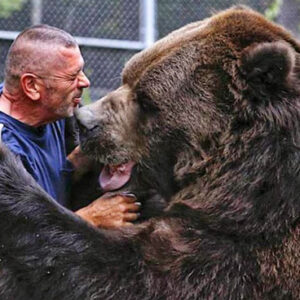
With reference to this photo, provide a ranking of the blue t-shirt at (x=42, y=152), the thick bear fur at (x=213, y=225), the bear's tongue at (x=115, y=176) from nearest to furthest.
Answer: the thick bear fur at (x=213, y=225)
the bear's tongue at (x=115, y=176)
the blue t-shirt at (x=42, y=152)

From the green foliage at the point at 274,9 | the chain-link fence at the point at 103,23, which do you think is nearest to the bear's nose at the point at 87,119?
the chain-link fence at the point at 103,23

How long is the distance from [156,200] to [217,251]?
2.42 ft

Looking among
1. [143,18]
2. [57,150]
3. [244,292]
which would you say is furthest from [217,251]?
[143,18]

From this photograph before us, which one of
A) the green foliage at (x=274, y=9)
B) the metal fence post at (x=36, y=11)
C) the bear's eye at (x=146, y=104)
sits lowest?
the green foliage at (x=274, y=9)

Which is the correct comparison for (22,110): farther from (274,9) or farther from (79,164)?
(274,9)

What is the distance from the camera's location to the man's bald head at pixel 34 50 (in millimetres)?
5426

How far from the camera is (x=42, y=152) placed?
5285 millimetres

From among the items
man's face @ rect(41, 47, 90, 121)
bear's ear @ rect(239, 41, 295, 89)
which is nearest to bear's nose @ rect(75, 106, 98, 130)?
man's face @ rect(41, 47, 90, 121)

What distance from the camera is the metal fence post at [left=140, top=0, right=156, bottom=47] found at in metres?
10.4

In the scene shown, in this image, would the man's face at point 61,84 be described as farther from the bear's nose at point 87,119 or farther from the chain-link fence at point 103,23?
the chain-link fence at point 103,23

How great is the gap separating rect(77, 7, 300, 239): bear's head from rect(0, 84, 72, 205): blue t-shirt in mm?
410

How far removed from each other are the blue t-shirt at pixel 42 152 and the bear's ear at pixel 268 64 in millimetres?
1294

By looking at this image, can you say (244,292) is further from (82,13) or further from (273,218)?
(82,13)

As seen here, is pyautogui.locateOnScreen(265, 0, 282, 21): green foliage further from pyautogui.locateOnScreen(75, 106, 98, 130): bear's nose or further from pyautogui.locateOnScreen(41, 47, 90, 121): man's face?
pyautogui.locateOnScreen(75, 106, 98, 130): bear's nose
